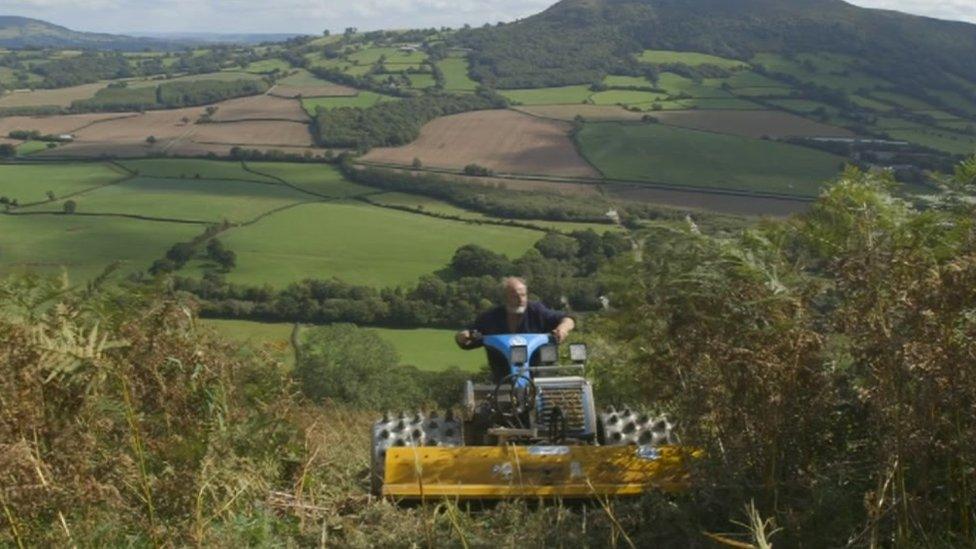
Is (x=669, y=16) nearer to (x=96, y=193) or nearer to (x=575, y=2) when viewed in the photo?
(x=575, y=2)

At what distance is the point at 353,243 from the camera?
1528 inches

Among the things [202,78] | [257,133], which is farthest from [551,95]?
[202,78]

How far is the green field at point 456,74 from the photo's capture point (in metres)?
84.1

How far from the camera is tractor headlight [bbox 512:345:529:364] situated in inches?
297

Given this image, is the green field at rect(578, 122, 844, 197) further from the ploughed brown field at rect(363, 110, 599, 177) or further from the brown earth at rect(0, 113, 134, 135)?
the brown earth at rect(0, 113, 134, 135)

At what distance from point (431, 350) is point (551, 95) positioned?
57.3m

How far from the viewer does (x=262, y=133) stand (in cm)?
6306

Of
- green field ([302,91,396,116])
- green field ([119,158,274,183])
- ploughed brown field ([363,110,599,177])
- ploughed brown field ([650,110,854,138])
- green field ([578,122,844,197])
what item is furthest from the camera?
green field ([302,91,396,116])

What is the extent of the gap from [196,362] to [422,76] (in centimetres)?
8559

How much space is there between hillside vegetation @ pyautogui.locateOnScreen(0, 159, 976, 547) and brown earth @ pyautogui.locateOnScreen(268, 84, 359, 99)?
7291cm

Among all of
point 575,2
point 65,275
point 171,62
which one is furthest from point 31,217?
point 575,2

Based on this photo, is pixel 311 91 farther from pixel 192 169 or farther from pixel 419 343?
pixel 419 343

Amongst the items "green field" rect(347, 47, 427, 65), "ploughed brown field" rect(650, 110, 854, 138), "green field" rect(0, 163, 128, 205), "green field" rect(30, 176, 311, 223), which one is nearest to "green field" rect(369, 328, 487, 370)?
"green field" rect(30, 176, 311, 223)

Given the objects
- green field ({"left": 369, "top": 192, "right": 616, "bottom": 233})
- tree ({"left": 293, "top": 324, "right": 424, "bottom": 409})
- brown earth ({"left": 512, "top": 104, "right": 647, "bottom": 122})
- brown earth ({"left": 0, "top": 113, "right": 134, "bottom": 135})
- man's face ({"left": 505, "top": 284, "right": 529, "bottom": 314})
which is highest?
man's face ({"left": 505, "top": 284, "right": 529, "bottom": 314})
